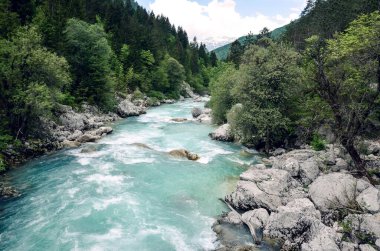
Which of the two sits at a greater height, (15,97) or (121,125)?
(15,97)

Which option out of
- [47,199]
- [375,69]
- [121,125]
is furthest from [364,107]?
[121,125]

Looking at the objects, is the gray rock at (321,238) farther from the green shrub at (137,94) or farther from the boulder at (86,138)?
the green shrub at (137,94)

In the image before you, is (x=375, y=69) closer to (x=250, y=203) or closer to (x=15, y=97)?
(x=250, y=203)

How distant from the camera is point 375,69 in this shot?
1867 cm

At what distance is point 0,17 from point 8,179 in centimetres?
1767

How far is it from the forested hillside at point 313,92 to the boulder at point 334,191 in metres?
2.70

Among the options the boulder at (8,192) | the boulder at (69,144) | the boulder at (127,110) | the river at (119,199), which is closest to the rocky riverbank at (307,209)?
the river at (119,199)

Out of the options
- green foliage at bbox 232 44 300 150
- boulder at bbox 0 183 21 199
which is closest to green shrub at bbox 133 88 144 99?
green foliage at bbox 232 44 300 150

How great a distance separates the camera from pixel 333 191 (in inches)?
667

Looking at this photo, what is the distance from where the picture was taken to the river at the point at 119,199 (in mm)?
14977

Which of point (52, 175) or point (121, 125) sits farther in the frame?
point (121, 125)

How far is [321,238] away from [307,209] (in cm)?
269

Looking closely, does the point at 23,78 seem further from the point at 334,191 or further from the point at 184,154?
the point at 334,191

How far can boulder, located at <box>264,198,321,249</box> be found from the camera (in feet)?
46.6
